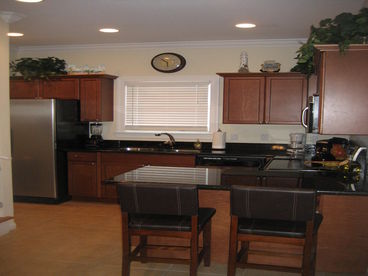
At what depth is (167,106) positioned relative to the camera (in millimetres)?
6148

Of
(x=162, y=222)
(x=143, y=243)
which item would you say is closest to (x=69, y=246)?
(x=143, y=243)

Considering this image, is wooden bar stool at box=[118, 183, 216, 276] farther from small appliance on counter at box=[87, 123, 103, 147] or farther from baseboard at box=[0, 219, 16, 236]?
small appliance on counter at box=[87, 123, 103, 147]

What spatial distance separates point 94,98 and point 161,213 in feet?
12.2

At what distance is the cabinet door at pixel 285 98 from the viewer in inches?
209

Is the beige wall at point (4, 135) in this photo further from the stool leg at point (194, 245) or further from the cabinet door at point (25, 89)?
the stool leg at point (194, 245)

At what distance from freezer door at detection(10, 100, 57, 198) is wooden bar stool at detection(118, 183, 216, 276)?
327cm

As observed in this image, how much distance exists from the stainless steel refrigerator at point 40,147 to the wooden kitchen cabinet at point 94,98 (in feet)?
0.79

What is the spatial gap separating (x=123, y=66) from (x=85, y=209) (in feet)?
7.49

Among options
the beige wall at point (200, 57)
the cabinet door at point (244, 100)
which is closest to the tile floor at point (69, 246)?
the beige wall at point (200, 57)

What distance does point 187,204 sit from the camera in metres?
2.50

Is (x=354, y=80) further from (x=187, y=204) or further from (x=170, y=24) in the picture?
(x=170, y=24)

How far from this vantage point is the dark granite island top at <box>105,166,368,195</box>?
281 cm

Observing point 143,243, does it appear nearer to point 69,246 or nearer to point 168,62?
point 69,246

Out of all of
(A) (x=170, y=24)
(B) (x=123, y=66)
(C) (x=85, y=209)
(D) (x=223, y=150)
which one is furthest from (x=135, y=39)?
(C) (x=85, y=209)
